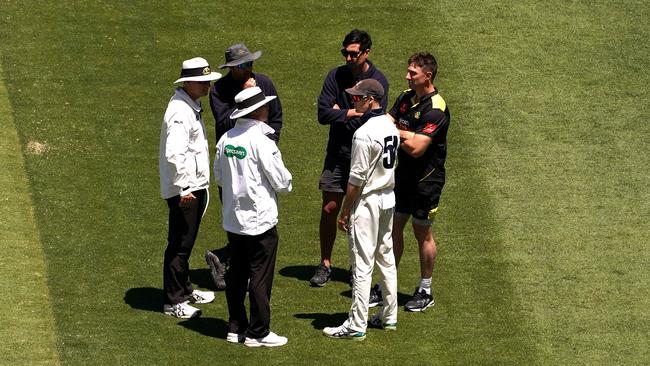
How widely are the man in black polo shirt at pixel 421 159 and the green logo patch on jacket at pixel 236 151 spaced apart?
1561mm

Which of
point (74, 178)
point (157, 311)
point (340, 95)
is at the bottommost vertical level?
point (157, 311)

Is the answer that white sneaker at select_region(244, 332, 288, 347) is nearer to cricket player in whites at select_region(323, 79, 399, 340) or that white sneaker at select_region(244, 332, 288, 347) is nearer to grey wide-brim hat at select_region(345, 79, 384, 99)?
cricket player in whites at select_region(323, 79, 399, 340)

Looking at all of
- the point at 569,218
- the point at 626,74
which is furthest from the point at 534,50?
the point at 569,218

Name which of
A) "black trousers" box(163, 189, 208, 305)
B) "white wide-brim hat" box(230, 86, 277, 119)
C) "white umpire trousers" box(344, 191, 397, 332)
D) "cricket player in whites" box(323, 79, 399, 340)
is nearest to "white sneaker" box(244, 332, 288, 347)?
"cricket player in whites" box(323, 79, 399, 340)

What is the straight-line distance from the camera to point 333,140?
474 inches

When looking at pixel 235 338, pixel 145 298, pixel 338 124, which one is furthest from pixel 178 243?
pixel 338 124

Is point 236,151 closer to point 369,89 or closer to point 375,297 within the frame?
point 369,89

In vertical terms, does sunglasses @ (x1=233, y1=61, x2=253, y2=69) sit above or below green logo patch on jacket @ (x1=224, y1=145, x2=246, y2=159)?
above

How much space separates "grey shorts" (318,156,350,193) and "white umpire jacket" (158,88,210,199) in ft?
4.39

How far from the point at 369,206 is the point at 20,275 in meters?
3.47

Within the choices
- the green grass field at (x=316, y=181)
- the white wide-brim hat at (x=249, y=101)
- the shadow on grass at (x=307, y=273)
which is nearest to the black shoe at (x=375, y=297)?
the green grass field at (x=316, y=181)

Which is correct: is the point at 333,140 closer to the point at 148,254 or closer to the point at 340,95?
the point at 340,95

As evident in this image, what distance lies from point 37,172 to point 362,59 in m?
4.16

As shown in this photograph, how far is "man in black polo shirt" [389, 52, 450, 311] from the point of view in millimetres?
11156
